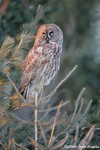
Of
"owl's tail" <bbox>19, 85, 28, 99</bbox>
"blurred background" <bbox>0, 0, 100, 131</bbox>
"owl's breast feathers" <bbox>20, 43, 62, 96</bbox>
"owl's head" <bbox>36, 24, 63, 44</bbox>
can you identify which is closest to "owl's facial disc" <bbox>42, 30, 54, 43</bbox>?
"owl's head" <bbox>36, 24, 63, 44</bbox>

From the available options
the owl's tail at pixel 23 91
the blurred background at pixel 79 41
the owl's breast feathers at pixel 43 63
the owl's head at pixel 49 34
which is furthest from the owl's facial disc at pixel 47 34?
the blurred background at pixel 79 41

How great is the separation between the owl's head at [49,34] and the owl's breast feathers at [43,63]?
8 cm

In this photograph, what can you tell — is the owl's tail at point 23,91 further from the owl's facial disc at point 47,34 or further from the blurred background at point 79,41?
the blurred background at point 79,41

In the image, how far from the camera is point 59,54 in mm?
7734

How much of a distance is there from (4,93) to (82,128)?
1032 mm

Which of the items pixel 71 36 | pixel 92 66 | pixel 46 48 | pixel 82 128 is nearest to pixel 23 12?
pixel 46 48

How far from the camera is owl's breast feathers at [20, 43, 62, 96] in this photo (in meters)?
7.44

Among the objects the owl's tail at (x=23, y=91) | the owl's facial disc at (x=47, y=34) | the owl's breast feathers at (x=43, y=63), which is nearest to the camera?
the owl's tail at (x=23, y=91)

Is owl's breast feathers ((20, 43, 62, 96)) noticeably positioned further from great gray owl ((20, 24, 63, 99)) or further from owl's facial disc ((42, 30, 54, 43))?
owl's facial disc ((42, 30, 54, 43))

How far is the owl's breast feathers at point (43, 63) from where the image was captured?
293 inches

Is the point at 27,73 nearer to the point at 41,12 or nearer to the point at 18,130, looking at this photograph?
the point at 41,12

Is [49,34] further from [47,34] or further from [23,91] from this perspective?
[23,91]

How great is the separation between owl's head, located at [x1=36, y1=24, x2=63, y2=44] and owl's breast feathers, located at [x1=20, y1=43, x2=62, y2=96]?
0.08 meters

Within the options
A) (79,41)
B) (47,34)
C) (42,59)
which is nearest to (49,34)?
(47,34)
